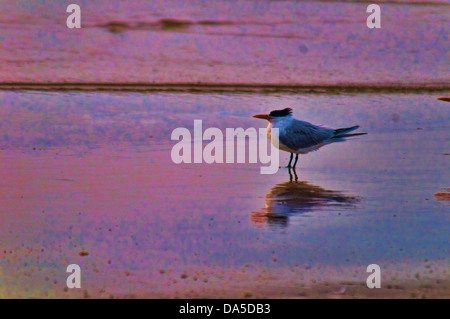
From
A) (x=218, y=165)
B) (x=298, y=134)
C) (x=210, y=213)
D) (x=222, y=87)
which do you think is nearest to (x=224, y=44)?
(x=222, y=87)

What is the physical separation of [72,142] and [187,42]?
687 centimetres

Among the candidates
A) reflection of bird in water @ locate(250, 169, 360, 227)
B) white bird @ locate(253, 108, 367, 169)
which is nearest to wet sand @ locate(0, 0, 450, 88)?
white bird @ locate(253, 108, 367, 169)

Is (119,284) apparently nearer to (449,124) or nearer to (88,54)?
(449,124)

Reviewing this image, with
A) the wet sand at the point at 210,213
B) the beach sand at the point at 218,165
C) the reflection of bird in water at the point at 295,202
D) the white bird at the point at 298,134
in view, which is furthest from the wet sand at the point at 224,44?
the reflection of bird in water at the point at 295,202

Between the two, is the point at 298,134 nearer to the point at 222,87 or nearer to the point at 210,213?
the point at 210,213

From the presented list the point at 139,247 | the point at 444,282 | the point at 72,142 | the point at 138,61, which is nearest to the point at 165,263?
the point at 139,247

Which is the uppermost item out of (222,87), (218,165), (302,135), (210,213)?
(222,87)

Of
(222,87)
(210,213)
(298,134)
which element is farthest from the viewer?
(222,87)

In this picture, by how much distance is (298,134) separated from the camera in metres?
8.81

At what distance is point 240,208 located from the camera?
6.71 m

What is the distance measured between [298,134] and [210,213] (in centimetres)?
262

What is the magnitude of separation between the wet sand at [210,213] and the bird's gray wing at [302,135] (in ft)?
0.94

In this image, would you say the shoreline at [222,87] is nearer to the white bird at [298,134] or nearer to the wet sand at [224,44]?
the wet sand at [224,44]

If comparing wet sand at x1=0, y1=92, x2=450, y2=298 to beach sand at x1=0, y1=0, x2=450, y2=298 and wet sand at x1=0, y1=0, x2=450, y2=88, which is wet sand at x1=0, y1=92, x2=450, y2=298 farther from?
wet sand at x1=0, y1=0, x2=450, y2=88
